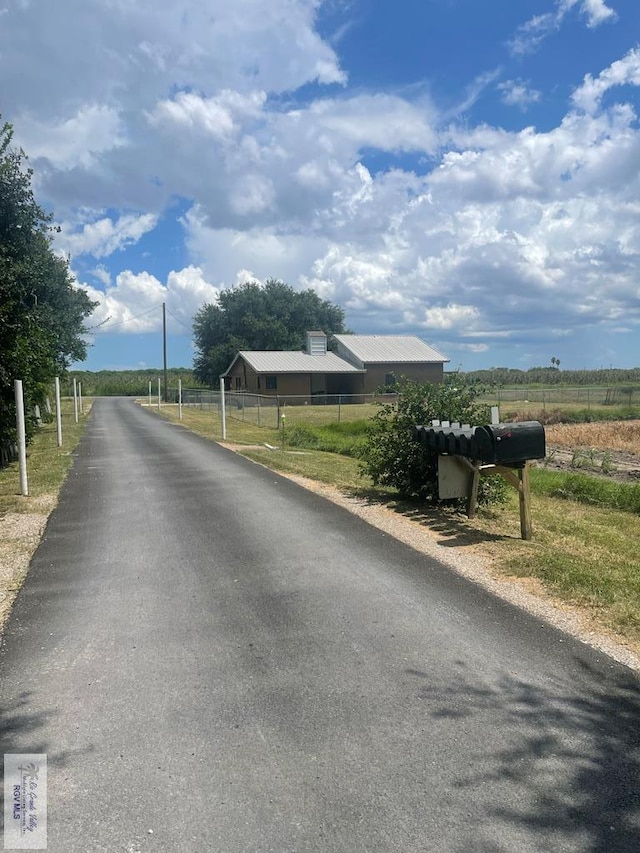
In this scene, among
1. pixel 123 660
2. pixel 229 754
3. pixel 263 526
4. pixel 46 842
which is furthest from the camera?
pixel 263 526

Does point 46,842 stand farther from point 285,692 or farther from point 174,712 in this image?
point 285,692

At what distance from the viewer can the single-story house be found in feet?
175

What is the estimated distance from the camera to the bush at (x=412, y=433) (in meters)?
9.74

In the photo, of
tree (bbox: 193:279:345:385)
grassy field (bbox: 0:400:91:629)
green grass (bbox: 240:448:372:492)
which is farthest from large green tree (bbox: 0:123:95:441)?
tree (bbox: 193:279:345:385)

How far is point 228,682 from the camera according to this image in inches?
163

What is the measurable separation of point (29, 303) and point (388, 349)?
37.1 m

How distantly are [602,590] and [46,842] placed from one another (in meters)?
4.68

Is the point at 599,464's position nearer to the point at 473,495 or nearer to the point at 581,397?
the point at 473,495

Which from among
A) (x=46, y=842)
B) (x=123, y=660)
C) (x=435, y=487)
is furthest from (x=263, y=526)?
(x=46, y=842)

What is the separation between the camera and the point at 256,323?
7081 centimetres

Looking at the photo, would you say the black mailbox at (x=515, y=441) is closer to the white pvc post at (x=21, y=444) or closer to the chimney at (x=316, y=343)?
the white pvc post at (x=21, y=444)

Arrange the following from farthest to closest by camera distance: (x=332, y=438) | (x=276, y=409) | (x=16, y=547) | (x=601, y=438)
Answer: (x=276, y=409)
(x=601, y=438)
(x=332, y=438)
(x=16, y=547)

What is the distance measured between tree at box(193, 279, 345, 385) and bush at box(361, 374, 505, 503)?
199 ft

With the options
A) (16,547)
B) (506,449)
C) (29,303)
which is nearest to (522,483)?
(506,449)
